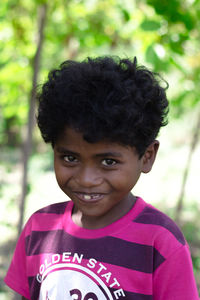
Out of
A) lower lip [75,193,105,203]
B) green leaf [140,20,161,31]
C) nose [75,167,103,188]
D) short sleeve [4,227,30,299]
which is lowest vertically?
short sleeve [4,227,30,299]

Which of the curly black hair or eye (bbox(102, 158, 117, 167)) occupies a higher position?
the curly black hair

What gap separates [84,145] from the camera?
111 centimetres

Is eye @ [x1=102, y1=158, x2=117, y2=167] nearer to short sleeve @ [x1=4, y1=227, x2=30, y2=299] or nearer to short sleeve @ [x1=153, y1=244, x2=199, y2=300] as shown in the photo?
short sleeve @ [x1=153, y1=244, x2=199, y2=300]

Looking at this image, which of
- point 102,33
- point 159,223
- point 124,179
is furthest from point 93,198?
point 102,33

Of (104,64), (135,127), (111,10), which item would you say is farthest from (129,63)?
(111,10)

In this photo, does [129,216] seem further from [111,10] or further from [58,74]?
[111,10]

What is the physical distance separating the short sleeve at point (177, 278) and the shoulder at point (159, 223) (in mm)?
54

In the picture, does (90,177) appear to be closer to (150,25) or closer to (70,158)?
(70,158)

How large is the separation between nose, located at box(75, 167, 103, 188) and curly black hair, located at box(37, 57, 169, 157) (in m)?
0.11

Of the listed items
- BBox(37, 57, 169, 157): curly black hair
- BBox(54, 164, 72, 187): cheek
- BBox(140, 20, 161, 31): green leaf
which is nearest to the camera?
BBox(37, 57, 169, 157): curly black hair

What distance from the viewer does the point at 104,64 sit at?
1184mm

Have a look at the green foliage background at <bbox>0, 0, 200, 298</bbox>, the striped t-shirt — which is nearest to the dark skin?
the striped t-shirt

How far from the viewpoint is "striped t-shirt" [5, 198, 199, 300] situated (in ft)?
3.58

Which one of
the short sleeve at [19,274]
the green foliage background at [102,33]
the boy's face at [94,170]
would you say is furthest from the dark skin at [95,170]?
A: the green foliage background at [102,33]
